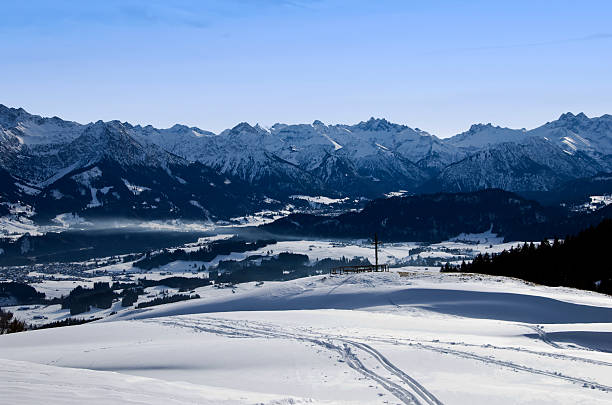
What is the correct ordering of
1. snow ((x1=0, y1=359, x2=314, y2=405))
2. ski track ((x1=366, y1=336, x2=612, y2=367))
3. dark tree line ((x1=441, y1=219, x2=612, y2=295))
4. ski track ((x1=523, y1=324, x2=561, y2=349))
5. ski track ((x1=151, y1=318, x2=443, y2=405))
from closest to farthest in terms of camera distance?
snow ((x1=0, y1=359, x2=314, y2=405)), ski track ((x1=151, y1=318, x2=443, y2=405)), ski track ((x1=366, y1=336, x2=612, y2=367)), ski track ((x1=523, y1=324, x2=561, y2=349)), dark tree line ((x1=441, y1=219, x2=612, y2=295))

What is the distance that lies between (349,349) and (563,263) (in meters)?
82.7

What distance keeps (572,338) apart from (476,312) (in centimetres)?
1603

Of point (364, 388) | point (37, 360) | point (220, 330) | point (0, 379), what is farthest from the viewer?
point (220, 330)

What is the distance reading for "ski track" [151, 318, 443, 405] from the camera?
2377 cm

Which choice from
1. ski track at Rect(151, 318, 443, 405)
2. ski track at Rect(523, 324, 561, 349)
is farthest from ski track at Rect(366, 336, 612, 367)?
ski track at Rect(523, 324, 561, 349)

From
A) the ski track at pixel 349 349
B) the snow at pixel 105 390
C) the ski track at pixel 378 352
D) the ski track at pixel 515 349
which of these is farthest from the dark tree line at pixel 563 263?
the snow at pixel 105 390

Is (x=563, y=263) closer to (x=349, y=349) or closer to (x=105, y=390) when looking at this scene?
(x=349, y=349)

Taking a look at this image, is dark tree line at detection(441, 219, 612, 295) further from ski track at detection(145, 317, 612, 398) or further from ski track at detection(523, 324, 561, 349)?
ski track at detection(145, 317, 612, 398)

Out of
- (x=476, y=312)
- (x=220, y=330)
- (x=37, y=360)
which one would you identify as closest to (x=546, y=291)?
(x=476, y=312)

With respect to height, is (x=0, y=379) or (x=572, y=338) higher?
(x=0, y=379)

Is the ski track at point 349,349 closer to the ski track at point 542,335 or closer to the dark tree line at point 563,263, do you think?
the ski track at point 542,335

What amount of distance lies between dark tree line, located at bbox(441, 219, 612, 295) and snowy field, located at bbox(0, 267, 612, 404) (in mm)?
44507

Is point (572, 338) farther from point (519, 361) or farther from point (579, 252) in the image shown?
point (579, 252)

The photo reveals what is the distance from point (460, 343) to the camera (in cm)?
3516
